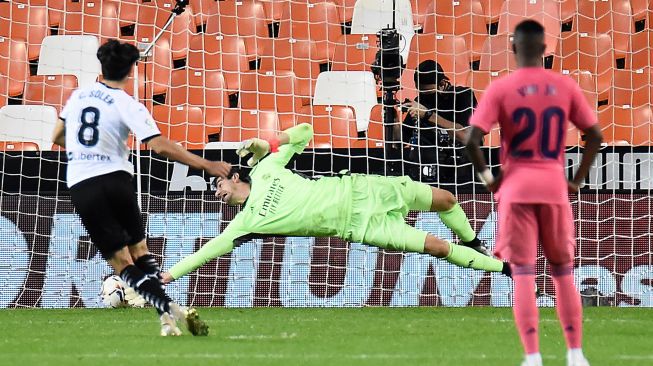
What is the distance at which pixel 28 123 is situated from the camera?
11453 millimetres

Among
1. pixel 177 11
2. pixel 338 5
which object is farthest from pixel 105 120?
pixel 338 5

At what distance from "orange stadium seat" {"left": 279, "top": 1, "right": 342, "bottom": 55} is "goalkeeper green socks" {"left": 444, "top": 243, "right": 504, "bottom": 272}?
4621 millimetres

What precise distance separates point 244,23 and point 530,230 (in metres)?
8.22

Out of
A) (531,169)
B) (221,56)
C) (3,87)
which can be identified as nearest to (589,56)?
(221,56)

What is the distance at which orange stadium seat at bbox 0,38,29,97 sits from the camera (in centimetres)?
1227

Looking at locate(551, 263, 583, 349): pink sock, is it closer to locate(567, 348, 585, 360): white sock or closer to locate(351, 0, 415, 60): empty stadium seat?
locate(567, 348, 585, 360): white sock

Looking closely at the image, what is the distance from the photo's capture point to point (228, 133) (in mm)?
11305

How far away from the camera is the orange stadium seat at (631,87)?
11.8 metres

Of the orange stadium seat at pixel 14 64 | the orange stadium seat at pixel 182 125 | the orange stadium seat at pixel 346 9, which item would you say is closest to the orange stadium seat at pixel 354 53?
the orange stadium seat at pixel 346 9

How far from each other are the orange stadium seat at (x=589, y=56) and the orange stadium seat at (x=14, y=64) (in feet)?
17.8

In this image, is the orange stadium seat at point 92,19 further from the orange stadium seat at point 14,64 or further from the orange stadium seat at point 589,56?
the orange stadium seat at point 589,56

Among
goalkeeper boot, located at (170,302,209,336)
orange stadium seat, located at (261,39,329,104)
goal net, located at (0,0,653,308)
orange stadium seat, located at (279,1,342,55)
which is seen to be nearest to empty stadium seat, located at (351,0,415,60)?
goal net, located at (0,0,653,308)

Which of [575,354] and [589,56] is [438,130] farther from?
[575,354]

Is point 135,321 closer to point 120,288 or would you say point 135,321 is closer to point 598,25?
point 120,288
